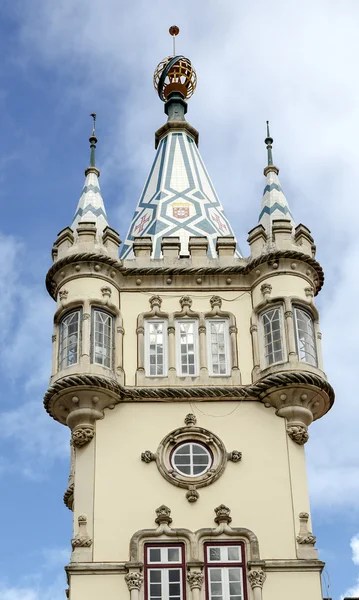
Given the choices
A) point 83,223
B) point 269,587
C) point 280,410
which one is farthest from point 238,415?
point 83,223

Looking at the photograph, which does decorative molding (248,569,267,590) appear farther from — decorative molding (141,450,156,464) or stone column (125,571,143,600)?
decorative molding (141,450,156,464)

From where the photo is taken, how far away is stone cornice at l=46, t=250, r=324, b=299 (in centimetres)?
3138

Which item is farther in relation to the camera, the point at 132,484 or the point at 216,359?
the point at 216,359

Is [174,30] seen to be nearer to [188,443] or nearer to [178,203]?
[178,203]

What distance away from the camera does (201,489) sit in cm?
2852

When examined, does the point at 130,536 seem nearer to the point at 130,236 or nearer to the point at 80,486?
the point at 80,486

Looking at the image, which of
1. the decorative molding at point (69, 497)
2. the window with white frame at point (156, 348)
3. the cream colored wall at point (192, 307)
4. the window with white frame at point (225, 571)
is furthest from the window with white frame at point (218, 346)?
the decorative molding at point (69, 497)

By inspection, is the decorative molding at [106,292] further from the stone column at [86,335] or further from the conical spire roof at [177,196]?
the conical spire roof at [177,196]

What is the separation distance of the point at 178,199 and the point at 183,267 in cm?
493

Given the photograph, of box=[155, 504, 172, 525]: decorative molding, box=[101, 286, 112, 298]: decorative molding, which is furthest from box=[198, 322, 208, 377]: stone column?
box=[155, 504, 172, 525]: decorative molding

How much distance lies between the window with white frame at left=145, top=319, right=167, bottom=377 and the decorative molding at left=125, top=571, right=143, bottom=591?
19.1ft

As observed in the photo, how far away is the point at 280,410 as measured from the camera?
29.6 meters

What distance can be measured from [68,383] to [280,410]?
5.72m

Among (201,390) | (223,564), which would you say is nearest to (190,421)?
(201,390)
